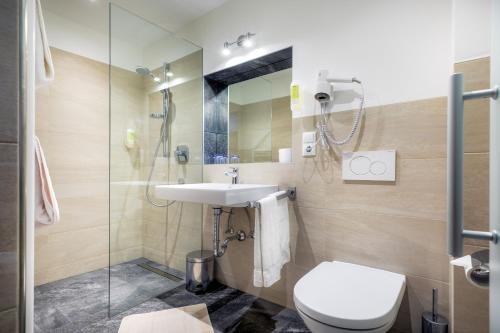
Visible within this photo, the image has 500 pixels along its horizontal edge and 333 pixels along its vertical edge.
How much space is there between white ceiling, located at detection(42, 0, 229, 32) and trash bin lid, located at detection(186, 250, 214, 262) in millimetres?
2100

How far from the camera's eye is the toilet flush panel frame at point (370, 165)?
1.39 metres

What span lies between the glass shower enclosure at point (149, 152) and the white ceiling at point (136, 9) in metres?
0.29

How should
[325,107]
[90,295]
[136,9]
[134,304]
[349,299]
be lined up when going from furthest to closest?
1. [136,9]
2. [90,295]
3. [134,304]
4. [325,107]
5. [349,299]

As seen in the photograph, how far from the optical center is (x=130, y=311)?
68.8 inches

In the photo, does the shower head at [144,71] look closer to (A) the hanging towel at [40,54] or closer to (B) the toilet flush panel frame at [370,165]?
(A) the hanging towel at [40,54]

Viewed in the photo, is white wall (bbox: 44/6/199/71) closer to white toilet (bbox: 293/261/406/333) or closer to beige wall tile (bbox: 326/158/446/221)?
beige wall tile (bbox: 326/158/446/221)

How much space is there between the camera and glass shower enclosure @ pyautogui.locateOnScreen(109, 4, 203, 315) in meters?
1.92

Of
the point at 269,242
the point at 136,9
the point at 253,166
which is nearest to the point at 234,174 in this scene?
the point at 253,166

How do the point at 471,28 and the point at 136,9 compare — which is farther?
the point at 136,9

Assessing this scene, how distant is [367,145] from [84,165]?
2.35m

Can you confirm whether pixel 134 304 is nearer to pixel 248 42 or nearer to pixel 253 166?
pixel 253 166

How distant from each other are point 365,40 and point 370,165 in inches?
28.5

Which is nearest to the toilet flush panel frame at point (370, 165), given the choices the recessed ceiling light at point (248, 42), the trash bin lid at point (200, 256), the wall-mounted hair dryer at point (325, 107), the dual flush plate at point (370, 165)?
the dual flush plate at point (370, 165)

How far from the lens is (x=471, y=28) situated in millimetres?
1083
